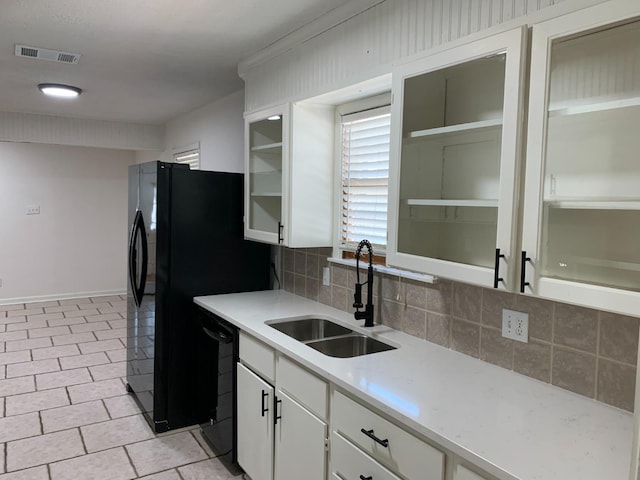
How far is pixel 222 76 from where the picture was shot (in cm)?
380

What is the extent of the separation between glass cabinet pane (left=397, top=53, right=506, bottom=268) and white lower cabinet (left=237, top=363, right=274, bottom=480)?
105 centimetres

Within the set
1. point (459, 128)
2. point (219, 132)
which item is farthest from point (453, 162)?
point (219, 132)

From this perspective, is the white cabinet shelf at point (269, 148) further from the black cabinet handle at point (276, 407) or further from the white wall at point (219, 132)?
the black cabinet handle at point (276, 407)

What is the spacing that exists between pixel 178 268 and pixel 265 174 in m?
0.83

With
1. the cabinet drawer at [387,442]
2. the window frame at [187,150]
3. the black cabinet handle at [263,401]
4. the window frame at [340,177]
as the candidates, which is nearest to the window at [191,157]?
the window frame at [187,150]

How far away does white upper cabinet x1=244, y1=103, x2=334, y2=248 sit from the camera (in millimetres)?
2863

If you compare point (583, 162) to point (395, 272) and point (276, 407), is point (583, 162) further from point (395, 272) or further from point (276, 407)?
point (276, 407)

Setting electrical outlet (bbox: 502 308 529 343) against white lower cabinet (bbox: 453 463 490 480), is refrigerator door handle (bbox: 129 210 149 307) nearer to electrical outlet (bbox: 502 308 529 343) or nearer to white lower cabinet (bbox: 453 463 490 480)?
electrical outlet (bbox: 502 308 529 343)

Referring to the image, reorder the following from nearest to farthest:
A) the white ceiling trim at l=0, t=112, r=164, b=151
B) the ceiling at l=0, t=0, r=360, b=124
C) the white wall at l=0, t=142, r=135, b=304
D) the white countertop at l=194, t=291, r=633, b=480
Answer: the white countertop at l=194, t=291, r=633, b=480
the ceiling at l=0, t=0, r=360, b=124
the white ceiling trim at l=0, t=112, r=164, b=151
the white wall at l=0, t=142, r=135, b=304

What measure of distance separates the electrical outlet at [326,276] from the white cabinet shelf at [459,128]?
1285 mm

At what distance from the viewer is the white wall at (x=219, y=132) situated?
4352mm

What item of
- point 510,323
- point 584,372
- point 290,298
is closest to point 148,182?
point 290,298

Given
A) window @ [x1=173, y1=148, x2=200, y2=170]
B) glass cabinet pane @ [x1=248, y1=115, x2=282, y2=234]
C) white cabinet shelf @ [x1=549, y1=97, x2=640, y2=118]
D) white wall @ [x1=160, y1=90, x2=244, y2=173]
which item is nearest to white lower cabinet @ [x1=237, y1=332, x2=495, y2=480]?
glass cabinet pane @ [x1=248, y1=115, x2=282, y2=234]

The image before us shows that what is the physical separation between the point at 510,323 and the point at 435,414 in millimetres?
593
